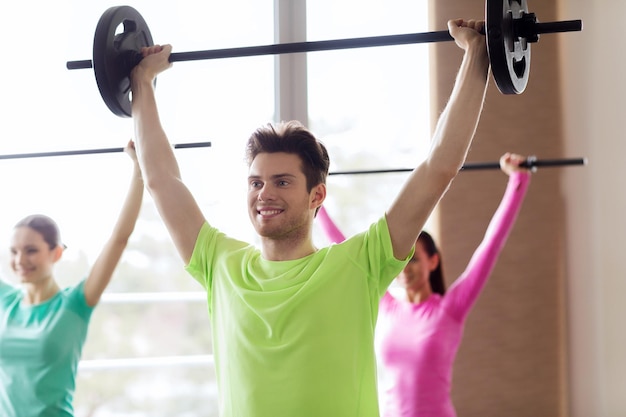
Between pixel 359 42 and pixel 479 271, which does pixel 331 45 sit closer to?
pixel 359 42

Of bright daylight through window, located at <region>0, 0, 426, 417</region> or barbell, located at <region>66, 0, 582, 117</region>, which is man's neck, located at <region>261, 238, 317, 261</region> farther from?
bright daylight through window, located at <region>0, 0, 426, 417</region>

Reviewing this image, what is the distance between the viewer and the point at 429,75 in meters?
3.24

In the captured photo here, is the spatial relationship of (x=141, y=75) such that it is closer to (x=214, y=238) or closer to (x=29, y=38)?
(x=214, y=238)

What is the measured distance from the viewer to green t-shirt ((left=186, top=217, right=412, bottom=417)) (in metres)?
1.46

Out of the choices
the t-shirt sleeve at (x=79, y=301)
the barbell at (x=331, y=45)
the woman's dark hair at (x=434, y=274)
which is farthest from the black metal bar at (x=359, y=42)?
the woman's dark hair at (x=434, y=274)

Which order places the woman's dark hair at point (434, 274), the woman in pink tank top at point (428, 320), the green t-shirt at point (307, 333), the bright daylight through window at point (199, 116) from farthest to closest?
the bright daylight through window at point (199, 116), the woman's dark hair at point (434, 274), the woman in pink tank top at point (428, 320), the green t-shirt at point (307, 333)

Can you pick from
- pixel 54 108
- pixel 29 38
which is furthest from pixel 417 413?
pixel 29 38

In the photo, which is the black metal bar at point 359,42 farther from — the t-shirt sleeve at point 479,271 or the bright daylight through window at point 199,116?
the bright daylight through window at point 199,116

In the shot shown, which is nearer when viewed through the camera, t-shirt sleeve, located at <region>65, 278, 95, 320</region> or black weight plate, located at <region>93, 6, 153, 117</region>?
black weight plate, located at <region>93, 6, 153, 117</region>

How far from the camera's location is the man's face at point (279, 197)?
156cm

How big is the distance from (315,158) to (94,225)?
1.96 m

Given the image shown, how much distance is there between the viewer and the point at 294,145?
1.64m

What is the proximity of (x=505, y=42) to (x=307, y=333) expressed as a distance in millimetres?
692

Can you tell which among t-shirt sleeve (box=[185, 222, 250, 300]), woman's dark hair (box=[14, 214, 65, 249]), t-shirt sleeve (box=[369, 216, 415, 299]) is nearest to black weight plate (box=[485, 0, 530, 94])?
t-shirt sleeve (box=[369, 216, 415, 299])
